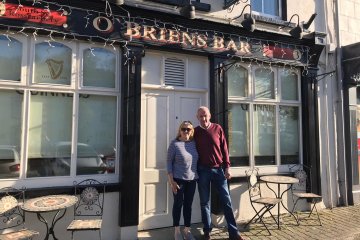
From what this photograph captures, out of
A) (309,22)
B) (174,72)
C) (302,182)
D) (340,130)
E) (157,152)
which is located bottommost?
(302,182)

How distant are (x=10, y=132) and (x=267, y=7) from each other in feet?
17.8

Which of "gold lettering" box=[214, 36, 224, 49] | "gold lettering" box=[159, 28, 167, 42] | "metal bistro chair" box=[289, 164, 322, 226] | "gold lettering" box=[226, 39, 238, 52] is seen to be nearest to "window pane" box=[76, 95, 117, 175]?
"gold lettering" box=[159, 28, 167, 42]

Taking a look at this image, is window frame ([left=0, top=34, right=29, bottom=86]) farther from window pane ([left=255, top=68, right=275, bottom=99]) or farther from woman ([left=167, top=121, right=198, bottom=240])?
window pane ([left=255, top=68, right=275, bottom=99])

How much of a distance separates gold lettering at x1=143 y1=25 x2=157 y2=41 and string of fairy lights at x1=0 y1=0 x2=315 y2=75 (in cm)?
7

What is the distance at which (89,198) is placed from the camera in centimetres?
465

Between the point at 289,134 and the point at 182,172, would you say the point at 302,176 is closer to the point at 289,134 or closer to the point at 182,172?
the point at 289,134

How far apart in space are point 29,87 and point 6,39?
0.72m

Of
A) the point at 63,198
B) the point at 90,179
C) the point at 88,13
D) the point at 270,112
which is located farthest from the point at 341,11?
the point at 63,198

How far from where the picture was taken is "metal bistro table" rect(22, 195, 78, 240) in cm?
382

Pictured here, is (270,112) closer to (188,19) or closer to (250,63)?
(250,63)

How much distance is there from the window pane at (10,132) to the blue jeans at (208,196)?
2602mm

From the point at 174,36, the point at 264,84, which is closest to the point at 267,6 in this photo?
the point at 264,84

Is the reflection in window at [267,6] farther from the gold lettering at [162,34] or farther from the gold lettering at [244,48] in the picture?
the gold lettering at [162,34]

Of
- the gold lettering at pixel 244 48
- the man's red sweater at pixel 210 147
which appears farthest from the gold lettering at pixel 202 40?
the man's red sweater at pixel 210 147
